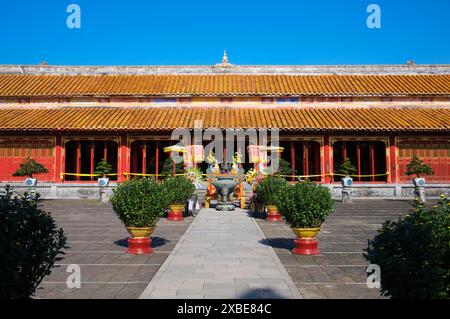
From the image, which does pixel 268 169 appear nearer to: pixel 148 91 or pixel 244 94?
pixel 244 94

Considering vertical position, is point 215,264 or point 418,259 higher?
point 418,259

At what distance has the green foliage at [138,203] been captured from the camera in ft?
24.7

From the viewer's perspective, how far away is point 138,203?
24.8 ft

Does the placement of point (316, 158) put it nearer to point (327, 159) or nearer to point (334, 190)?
point (327, 159)

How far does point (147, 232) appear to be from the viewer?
25.2 feet

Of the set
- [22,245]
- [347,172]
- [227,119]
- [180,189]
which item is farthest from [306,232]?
[227,119]

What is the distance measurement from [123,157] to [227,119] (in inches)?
244

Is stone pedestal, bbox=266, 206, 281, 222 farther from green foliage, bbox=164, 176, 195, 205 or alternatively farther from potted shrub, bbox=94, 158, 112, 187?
potted shrub, bbox=94, 158, 112, 187

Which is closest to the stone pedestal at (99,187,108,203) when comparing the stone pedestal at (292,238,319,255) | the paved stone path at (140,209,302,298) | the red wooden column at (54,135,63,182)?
the red wooden column at (54,135,63,182)

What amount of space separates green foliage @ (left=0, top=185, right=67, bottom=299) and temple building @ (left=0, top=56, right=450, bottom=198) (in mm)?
16331

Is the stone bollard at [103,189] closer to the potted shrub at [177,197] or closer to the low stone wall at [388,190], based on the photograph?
the potted shrub at [177,197]

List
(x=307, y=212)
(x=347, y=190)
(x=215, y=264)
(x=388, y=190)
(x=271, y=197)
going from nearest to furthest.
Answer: (x=215, y=264)
(x=307, y=212)
(x=271, y=197)
(x=347, y=190)
(x=388, y=190)

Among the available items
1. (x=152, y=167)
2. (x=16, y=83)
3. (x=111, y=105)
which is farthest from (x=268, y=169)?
(x=16, y=83)

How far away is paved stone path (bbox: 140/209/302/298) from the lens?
4.86 m
